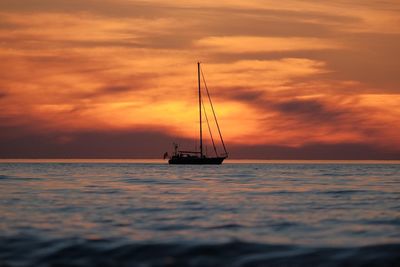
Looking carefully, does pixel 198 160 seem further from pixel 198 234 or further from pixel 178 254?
pixel 178 254

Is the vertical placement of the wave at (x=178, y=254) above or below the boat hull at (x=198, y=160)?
below

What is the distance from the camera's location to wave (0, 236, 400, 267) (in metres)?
13.6

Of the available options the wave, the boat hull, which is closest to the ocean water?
the wave

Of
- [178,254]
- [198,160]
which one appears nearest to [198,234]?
[178,254]

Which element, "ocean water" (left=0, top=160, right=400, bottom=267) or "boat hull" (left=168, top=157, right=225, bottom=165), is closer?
"ocean water" (left=0, top=160, right=400, bottom=267)

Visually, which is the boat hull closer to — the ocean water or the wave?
the ocean water

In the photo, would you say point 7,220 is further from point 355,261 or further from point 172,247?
point 355,261

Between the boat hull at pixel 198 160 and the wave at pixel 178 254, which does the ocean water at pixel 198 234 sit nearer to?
the wave at pixel 178 254

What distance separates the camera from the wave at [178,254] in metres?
13.6

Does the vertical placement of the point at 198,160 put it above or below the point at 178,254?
above

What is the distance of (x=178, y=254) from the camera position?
1455 cm

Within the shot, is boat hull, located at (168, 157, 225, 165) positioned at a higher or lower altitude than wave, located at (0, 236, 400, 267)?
higher

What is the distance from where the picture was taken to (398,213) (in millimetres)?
24062

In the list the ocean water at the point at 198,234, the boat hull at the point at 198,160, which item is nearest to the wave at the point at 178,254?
the ocean water at the point at 198,234
